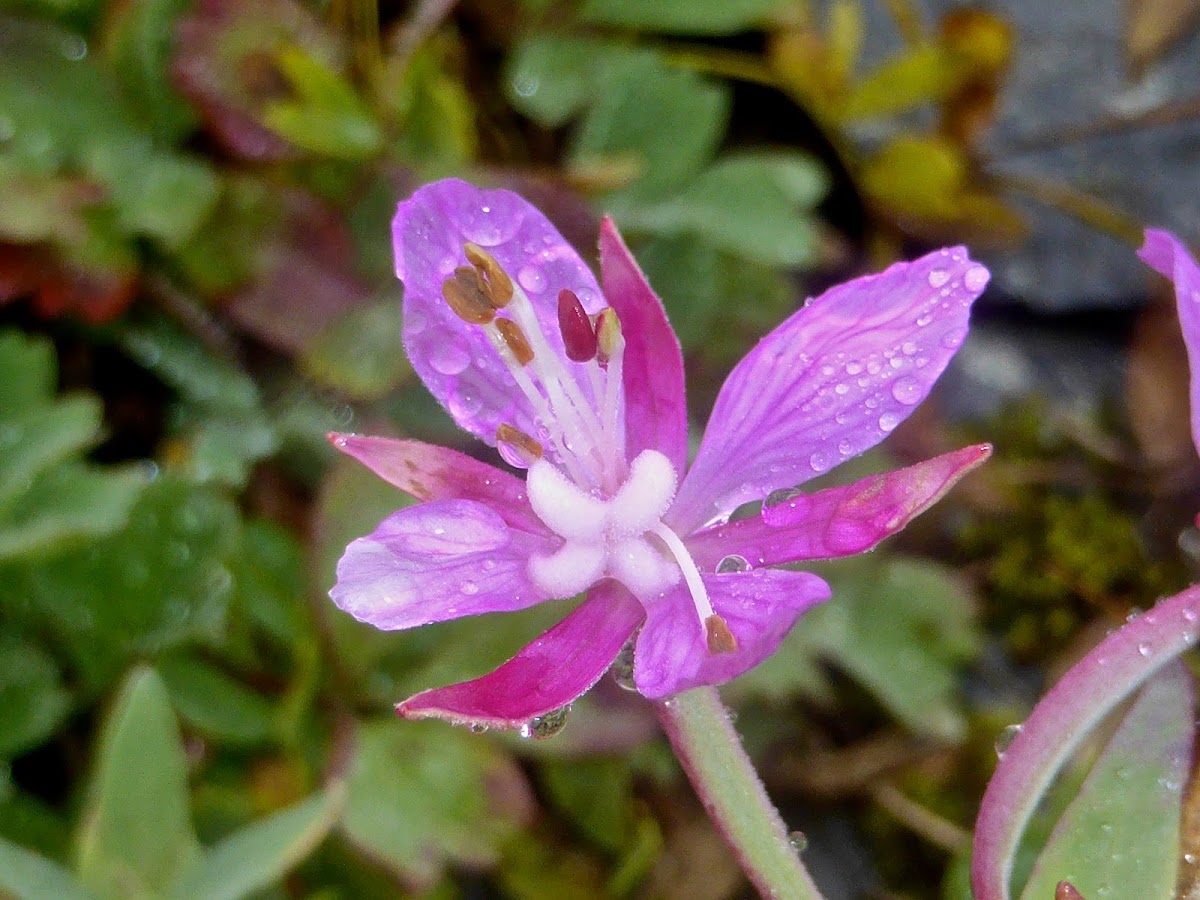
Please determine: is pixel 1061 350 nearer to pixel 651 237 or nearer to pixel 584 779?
pixel 651 237

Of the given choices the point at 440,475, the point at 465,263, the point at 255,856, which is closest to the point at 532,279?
the point at 465,263

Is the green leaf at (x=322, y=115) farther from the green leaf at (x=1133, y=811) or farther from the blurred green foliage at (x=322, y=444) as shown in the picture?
the green leaf at (x=1133, y=811)

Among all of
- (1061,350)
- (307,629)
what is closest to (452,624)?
(307,629)

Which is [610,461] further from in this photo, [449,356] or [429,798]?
[429,798]

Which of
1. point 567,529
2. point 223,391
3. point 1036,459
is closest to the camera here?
point 567,529

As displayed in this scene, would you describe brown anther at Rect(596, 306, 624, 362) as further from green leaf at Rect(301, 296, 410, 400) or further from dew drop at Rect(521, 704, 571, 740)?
green leaf at Rect(301, 296, 410, 400)

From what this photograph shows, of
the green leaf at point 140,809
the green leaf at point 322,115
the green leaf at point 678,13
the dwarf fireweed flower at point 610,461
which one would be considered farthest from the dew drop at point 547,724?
the green leaf at point 678,13
